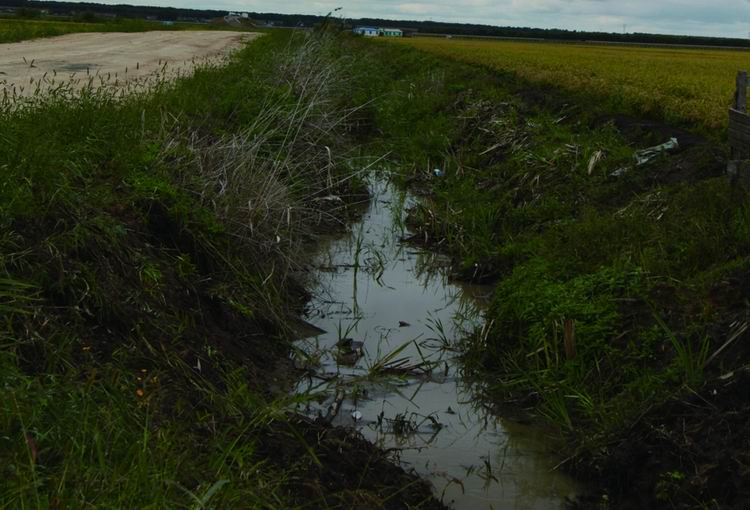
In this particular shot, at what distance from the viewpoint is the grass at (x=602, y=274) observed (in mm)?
5109

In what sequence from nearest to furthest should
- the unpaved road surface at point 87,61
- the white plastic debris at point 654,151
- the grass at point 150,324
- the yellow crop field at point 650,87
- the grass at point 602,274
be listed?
the grass at point 150,324
the grass at point 602,274
the white plastic debris at point 654,151
the yellow crop field at point 650,87
the unpaved road surface at point 87,61

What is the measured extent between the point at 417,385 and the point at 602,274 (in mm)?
1443

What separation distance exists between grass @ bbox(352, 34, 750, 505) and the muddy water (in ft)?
0.82

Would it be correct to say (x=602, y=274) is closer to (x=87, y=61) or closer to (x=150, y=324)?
(x=150, y=324)

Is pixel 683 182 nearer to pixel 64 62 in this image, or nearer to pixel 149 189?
pixel 149 189

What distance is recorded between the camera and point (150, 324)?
5414 millimetres

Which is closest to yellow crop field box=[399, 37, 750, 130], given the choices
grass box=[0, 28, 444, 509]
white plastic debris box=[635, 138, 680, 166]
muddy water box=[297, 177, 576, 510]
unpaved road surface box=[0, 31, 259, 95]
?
white plastic debris box=[635, 138, 680, 166]

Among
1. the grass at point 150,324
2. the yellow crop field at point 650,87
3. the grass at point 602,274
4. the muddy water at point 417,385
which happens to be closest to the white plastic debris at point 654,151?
the grass at point 602,274

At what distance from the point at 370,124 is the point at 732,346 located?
1278 centimetres

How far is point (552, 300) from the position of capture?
6.61 metres

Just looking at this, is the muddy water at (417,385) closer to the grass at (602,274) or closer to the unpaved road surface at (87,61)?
the grass at (602,274)

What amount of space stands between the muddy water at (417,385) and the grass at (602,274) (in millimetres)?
249

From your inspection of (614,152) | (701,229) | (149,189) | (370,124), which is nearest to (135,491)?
(149,189)

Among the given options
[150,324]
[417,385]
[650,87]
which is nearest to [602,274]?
[417,385]
